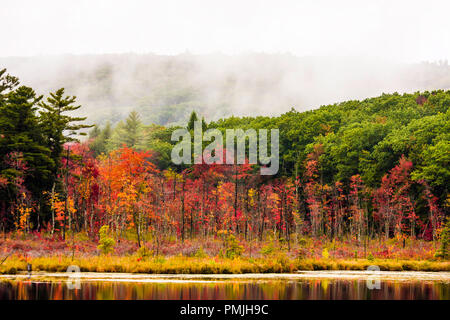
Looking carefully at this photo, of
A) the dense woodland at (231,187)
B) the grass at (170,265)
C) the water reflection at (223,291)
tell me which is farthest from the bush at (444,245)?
the water reflection at (223,291)

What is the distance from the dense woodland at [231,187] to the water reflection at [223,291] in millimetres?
16861

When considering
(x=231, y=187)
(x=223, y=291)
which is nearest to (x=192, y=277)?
(x=223, y=291)

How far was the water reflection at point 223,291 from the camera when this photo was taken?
19.0 metres

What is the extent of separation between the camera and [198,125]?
102 meters

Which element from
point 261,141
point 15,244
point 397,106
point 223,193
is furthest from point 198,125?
point 15,244

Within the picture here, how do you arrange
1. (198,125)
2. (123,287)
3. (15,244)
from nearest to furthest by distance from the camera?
(123,287)
(15,244)
(198,125)

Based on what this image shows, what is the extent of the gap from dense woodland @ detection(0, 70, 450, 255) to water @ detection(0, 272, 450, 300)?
1459 cm

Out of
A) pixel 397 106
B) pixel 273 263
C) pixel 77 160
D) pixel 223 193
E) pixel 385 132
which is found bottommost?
pixel 273 263

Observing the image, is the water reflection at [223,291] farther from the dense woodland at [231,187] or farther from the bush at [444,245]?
the dense woodland at [231,187]

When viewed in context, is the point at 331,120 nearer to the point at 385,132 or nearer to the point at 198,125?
the point at 385,132

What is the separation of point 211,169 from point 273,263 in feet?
136

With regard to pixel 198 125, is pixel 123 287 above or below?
below

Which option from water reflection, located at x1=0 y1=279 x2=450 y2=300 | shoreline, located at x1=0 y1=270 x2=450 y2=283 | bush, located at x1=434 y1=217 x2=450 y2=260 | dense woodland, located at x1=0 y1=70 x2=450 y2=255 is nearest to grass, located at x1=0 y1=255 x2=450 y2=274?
shoreline, located at x1=0 y1=270 x2=450 y2=283
